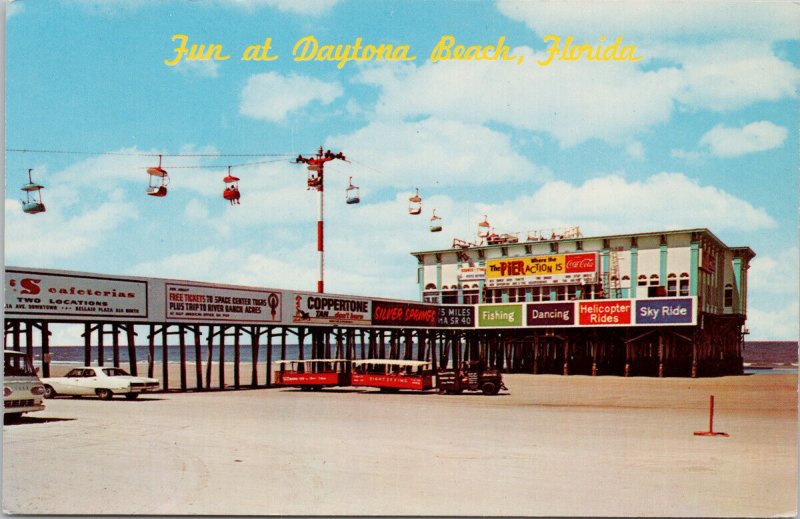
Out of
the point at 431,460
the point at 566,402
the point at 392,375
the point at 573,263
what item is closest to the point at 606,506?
the point at 431,460

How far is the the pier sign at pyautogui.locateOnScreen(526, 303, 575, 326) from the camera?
49812mm

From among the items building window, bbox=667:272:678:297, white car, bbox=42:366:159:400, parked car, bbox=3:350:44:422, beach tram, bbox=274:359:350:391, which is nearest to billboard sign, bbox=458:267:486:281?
building window, bbox=667:272:678:297

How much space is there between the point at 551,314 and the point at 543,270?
4.83m

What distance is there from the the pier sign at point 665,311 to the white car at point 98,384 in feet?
106

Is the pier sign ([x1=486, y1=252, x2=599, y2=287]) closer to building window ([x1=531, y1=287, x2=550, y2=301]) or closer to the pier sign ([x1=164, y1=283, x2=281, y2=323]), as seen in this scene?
building window ([x1=531, y1=287, x2=550, y2=301])

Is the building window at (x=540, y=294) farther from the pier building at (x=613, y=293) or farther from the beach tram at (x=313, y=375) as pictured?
the beach tram at (x=313, y=375)

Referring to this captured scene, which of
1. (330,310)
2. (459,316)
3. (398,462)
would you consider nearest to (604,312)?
(459,316)

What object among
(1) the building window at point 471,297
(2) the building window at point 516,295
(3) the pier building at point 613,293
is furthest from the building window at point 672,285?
(1) the building window at point 471,297

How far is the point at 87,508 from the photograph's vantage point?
10703mm

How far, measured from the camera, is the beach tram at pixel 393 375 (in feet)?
106

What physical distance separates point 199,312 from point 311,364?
618 centimetres

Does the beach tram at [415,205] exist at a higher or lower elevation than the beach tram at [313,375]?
higher

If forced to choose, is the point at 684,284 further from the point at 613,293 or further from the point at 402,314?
the point at 402,314

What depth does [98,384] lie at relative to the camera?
2616 cm
